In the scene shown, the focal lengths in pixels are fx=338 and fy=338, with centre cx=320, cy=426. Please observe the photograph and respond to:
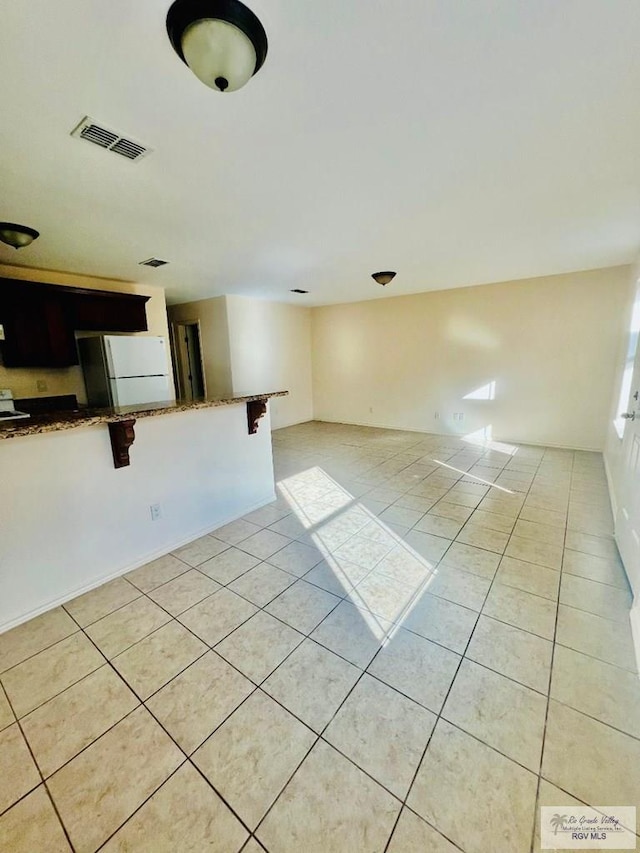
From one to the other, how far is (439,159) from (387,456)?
3450 mm

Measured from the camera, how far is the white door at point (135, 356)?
389 centimetres

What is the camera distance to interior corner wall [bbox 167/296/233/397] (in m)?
5.59

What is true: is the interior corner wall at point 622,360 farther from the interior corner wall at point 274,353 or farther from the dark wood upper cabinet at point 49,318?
the dark wood upper cabinet at point 49,318

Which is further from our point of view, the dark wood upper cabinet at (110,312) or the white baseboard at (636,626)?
the dark wood upper cabinet at (110,312)

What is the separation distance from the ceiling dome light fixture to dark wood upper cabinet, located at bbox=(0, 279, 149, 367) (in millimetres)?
3589

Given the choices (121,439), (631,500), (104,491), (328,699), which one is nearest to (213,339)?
(121,439)

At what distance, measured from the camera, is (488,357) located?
16.9ft

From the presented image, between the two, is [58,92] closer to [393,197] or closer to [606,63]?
[393,197]

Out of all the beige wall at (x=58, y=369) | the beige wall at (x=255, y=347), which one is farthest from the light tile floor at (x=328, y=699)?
the beige wall at (x=255, y=347)

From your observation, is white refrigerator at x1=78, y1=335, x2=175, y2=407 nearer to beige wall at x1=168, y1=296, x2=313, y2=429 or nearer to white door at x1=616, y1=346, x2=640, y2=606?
beige wall at x1=168, y1=296, x2=313, y2=429

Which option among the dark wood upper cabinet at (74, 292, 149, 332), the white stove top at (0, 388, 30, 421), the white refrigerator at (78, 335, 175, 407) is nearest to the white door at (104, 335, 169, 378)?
the white refrigerator at (78, 335, 175, 407)

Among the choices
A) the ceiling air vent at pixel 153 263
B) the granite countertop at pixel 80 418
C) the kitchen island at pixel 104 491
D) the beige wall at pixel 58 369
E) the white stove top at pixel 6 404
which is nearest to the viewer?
the granite countertop at pixel 80 418

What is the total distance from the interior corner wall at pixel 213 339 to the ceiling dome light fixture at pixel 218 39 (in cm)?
457

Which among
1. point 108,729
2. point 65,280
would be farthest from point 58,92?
point 65,280
